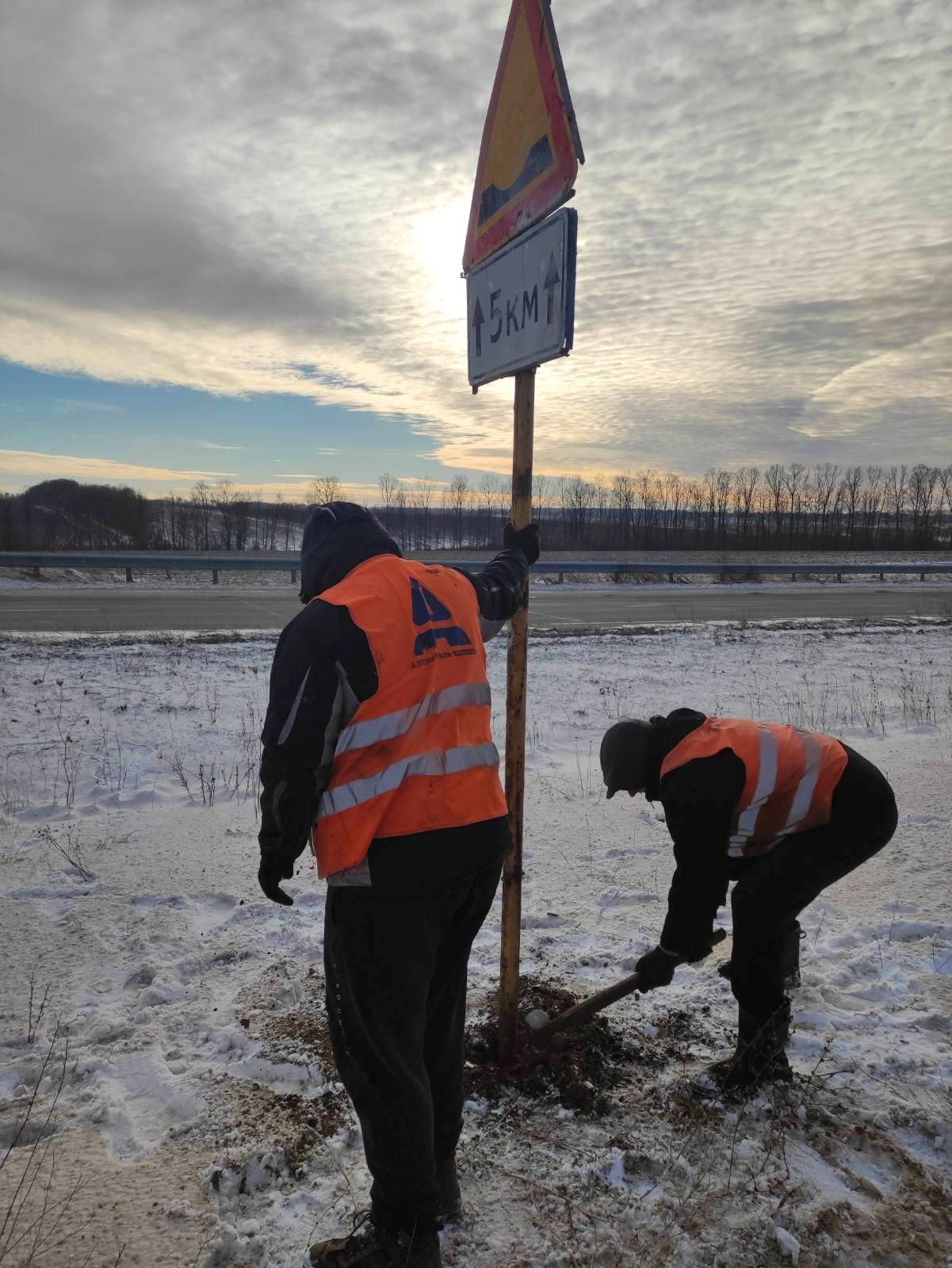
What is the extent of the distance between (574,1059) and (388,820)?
1.68 metres

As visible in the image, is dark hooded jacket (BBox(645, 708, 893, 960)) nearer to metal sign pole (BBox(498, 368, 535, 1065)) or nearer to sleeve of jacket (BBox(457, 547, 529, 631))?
metal sign pole (BBox(498, 368, 535, 1065))

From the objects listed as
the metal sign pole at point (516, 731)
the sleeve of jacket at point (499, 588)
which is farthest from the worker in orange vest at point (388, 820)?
the metal sign pole at point (516, 731)

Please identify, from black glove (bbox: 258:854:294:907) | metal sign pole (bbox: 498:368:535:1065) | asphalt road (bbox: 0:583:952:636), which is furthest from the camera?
asphalt road (bbox: 0:583:952:636)

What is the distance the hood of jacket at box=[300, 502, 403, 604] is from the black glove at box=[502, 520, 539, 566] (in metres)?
0.66

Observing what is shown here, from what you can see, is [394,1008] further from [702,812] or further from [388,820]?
[702,812]

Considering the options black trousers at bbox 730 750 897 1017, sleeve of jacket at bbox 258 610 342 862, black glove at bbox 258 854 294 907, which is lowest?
black trousers at bbox 730 750 897 1017

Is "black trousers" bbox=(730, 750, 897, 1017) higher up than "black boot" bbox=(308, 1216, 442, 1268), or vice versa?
"black trousers" bbox=(730, 750, 897, 1017)

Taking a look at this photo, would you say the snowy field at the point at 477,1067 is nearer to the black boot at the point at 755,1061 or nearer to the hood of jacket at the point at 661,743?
the black boot at the point at 755,1061

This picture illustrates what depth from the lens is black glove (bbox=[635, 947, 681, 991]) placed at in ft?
8.30

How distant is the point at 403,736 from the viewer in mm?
1771

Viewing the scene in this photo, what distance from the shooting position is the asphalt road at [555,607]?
→ 1391cm

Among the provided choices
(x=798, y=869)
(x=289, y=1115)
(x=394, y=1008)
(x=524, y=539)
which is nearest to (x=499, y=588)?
(x=524, y=539)

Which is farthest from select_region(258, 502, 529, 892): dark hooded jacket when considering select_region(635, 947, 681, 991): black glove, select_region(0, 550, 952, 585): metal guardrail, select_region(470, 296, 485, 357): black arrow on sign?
select_region(0, 550, 952, 585): metal guardrail

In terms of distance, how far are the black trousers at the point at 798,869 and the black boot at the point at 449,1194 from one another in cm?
123
